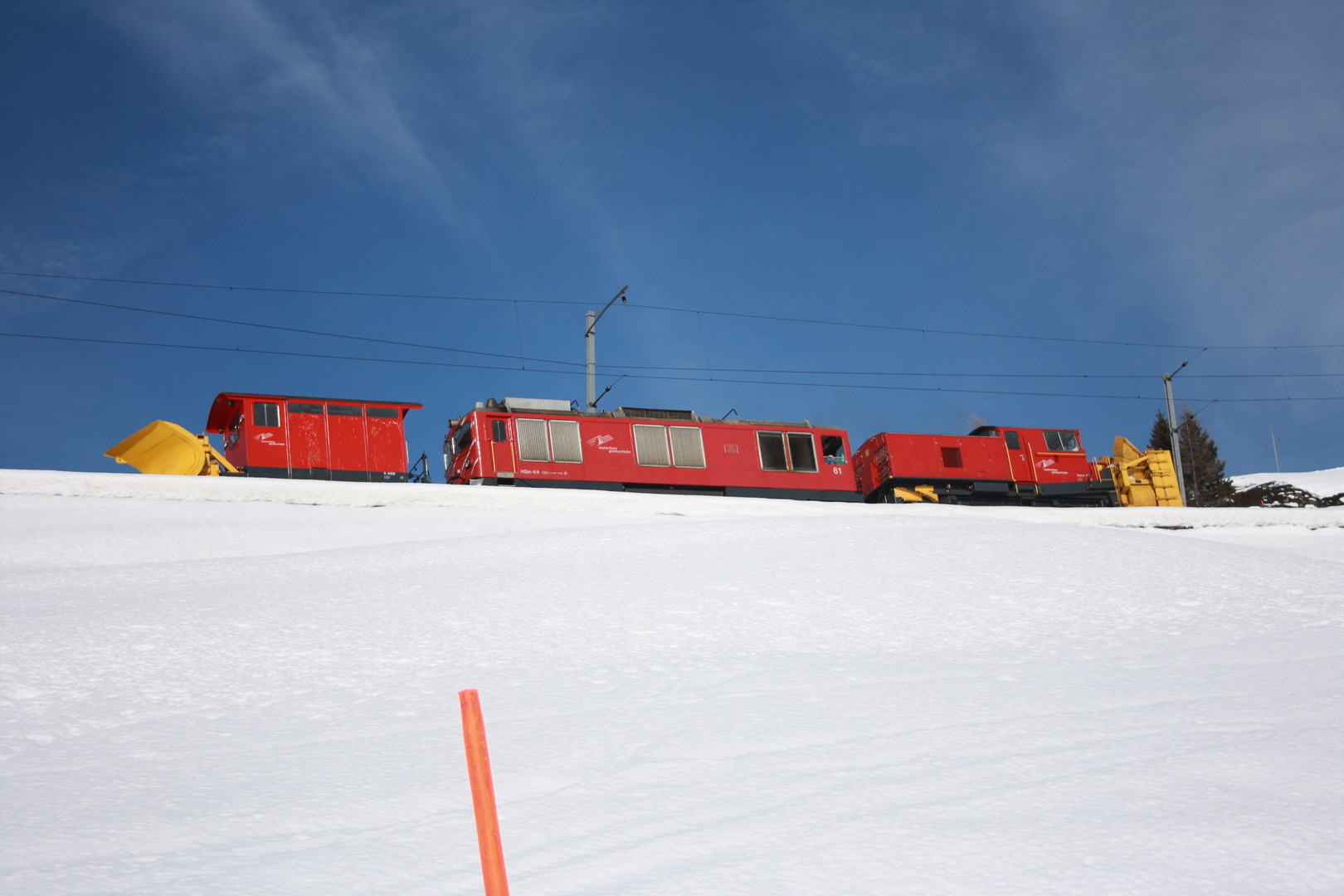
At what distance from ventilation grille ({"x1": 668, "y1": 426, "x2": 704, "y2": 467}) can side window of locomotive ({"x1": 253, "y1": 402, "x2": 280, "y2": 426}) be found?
9.99m

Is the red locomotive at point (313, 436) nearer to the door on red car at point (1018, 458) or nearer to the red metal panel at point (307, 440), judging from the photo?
the red metal panel at point (307, 440)

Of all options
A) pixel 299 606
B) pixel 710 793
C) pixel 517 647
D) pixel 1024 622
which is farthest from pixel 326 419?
pixel 710 793

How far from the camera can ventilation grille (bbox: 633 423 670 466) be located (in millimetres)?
24203

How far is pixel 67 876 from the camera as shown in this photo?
3.30 m

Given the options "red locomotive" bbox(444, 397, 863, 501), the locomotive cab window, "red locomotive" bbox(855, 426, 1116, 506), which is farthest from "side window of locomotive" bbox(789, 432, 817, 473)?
the locomotive cab window

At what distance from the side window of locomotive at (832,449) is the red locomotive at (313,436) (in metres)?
11.8

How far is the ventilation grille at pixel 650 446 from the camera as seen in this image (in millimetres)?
24203

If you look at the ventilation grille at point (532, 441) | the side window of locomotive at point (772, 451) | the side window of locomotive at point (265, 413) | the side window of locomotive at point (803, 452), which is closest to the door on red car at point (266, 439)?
the side window of locomotive at point (265, 413)

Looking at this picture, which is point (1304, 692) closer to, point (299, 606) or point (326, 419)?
point (299, 606)

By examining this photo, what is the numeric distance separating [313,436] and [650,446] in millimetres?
8557

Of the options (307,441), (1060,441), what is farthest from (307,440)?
(1060,441)

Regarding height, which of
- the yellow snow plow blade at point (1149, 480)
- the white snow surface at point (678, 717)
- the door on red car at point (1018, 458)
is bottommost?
the white snow surface at point (678, 717)

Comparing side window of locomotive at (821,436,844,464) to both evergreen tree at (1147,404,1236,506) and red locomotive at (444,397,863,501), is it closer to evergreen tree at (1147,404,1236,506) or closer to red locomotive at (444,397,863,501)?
red locomotive at (444,397,863,501)

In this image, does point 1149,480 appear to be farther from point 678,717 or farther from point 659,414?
point 678,717
